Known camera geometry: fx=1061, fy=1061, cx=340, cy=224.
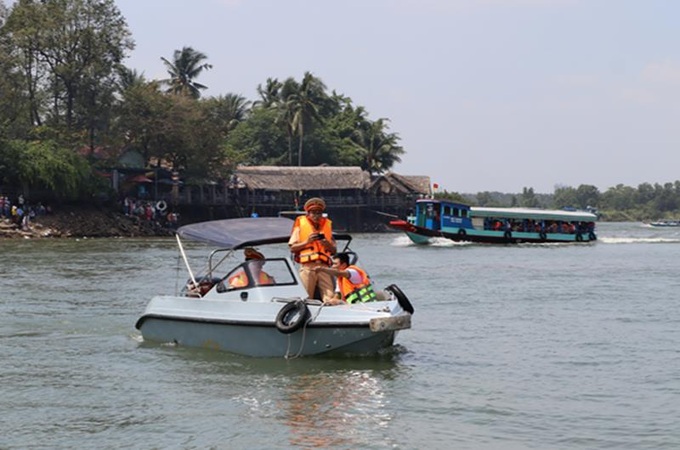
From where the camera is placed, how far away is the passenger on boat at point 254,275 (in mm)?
13844

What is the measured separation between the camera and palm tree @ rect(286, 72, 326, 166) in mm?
75562

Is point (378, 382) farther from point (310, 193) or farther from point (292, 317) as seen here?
point (310, 193)

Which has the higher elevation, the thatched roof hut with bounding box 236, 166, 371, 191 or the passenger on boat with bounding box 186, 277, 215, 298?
the thatched roof hut with bounding box 236, 166, 371, 191

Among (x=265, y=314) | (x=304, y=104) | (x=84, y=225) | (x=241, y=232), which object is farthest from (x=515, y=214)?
(x=265, y=314)

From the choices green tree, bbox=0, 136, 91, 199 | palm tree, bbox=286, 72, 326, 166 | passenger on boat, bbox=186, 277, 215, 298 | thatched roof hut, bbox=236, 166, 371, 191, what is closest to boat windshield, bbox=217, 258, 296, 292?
passenger on boat, bbox=186, 277, 215, 298

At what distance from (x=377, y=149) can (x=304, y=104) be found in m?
9.57

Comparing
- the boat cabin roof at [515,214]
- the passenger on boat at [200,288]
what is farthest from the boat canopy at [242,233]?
the boat cabin roof at [515,214]

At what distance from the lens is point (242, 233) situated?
580 inches

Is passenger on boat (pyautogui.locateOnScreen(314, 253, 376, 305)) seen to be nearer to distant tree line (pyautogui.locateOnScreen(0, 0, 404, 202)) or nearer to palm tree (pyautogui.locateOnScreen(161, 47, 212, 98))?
distant tree line (pyautogui.locateOnScreen(0, 0, 404, 202))

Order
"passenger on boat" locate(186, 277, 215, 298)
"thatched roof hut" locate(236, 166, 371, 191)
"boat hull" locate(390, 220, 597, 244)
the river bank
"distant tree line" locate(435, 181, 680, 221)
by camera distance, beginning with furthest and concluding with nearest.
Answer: "distant tree line" locate(435, 181, 680, 221)
"thatched roof hut" locate(236, 166, 371, 191)
"boat hull" locate(390, 220, 597, 244)
the river bank
"passenger on boat" locate(186, 277, 215, 298)

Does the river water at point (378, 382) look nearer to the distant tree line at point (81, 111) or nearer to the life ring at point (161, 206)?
the distant tree line at point (81, 111)

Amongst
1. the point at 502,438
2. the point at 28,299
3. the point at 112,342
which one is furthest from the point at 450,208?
the point at 502,438

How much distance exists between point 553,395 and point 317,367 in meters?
2.90

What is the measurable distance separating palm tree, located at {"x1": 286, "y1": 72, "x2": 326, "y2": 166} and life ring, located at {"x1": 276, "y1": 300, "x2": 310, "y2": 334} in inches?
2463
